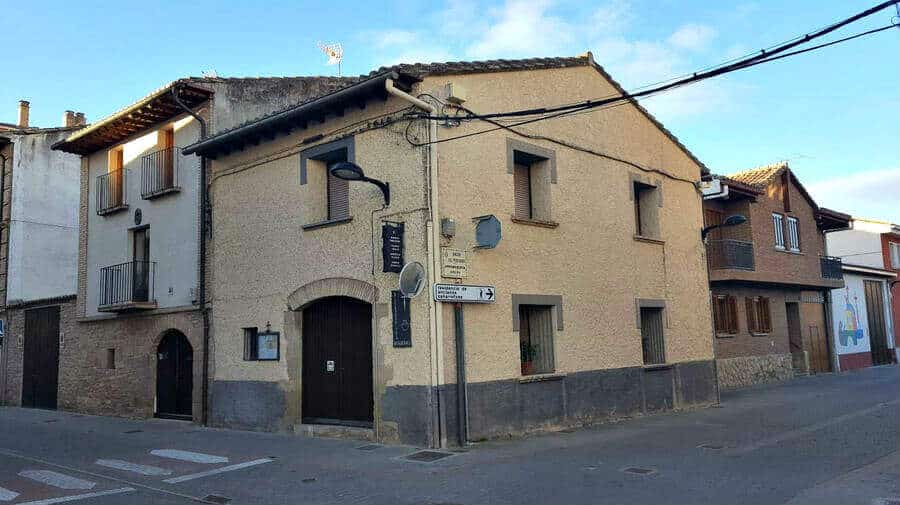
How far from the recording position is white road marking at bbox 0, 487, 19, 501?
319 inches

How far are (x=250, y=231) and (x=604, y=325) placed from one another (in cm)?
693

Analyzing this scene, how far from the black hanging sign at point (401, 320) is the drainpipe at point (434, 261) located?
0.45 meters

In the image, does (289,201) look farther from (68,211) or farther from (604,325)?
(68,211)

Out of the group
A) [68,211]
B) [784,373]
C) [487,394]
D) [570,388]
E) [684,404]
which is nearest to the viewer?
[487,394]

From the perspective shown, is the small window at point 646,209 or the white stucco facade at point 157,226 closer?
the white stucco facade at point 157,226

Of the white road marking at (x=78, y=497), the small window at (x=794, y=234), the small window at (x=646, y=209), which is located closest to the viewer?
the white road marking at (x=78, y=497)

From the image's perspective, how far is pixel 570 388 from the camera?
12.4m

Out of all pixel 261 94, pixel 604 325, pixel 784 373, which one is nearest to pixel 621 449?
pixel 604 325

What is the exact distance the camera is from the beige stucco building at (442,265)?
1070cm

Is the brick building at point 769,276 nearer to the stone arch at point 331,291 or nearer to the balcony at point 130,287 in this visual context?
the stone arch at point 331,291

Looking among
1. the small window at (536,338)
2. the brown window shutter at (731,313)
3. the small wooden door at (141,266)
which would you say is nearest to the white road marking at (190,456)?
the small window at (536,338)

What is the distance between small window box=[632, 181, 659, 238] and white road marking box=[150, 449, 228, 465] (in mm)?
9518

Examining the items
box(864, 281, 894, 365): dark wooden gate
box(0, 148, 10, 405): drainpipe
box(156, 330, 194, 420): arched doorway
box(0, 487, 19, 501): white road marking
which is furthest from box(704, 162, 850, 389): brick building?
box(0, 148, 10, 405): drainpipe

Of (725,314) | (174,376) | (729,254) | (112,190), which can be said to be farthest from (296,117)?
(725,314)
